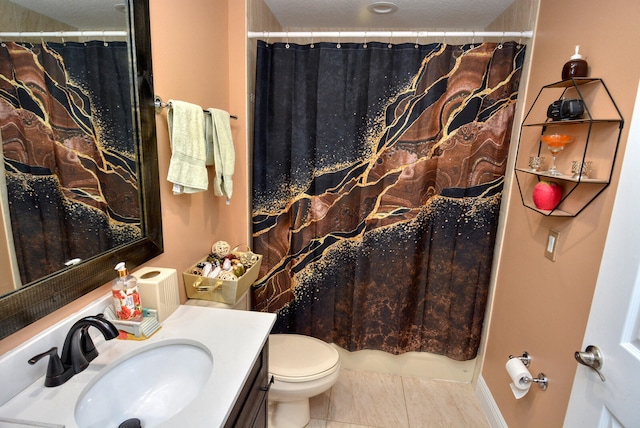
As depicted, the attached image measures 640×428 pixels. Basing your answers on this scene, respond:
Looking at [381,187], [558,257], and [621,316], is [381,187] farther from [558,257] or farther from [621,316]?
[621,316]

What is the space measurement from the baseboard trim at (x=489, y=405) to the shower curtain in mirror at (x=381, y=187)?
7.5 inches

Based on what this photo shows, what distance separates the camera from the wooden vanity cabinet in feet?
3.01

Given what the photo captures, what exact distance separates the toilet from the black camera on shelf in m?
1.48

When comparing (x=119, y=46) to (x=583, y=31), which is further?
(x=583, y=31)

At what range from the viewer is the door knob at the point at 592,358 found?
0.84m

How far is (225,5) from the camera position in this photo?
174cm

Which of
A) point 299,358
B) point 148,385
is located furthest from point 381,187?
point 148,385

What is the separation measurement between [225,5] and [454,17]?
1.41 m

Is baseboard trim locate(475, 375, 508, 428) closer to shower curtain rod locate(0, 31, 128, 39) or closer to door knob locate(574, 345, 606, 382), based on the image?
door knob locate(574, 345, 606, 382)

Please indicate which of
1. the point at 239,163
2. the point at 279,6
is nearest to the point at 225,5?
the point at 279,6

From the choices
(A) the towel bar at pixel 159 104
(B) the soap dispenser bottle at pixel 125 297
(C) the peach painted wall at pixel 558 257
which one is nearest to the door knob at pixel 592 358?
(C) the peach painted wall at pixel 558 257

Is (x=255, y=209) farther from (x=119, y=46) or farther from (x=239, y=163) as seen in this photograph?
(x=119, y=46)

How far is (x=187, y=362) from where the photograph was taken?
104 centimetres

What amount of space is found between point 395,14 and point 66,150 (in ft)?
6.36
